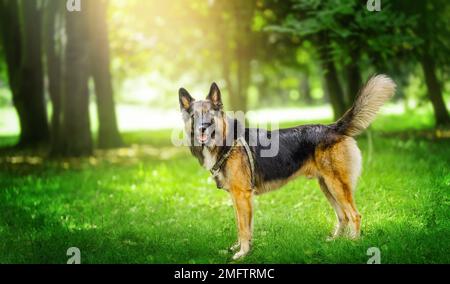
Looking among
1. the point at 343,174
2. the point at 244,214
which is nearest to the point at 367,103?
the point at 343,174

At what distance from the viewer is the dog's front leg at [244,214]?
280 inches

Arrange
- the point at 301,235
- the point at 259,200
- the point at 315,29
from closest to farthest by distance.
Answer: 1. the point at 301,235
2. the point at 259,200
3. the point at 315,29

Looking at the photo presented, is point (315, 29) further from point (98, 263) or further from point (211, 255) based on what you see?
point (98, 263)

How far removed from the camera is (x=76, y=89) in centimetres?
1598

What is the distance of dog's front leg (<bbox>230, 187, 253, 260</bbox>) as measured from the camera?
280 inches

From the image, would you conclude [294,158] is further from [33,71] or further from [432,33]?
[33,71]

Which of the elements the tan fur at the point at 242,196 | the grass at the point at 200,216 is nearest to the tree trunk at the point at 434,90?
the grass at the point at 200,216

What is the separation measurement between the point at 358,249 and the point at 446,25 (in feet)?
38.7

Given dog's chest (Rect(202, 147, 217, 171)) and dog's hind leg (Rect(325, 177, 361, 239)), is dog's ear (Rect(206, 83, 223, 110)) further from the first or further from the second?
dog's hind leg (Rect(325, 177, 361, 239))

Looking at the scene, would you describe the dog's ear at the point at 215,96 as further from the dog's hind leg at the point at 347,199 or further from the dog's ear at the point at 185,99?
the dog's hind leg at the point at 347,199

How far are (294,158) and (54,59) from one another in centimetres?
1446

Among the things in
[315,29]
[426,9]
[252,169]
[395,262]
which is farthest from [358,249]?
[426,9]

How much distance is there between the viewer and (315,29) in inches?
495

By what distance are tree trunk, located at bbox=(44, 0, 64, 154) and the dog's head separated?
10.8 metres
